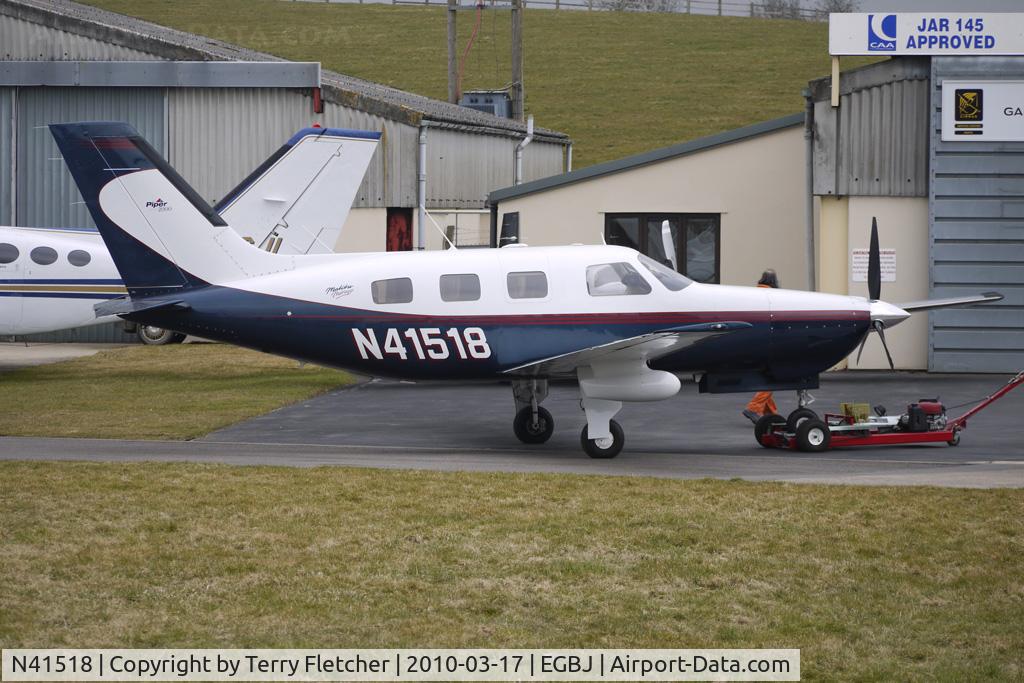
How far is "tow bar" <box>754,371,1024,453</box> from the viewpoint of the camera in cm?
1662

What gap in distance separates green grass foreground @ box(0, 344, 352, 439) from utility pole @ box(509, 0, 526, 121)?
18617 mm

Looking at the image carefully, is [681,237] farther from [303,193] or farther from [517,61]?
[517,61]

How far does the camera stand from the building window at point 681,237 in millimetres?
26953

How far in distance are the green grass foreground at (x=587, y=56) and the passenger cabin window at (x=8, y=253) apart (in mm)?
39973

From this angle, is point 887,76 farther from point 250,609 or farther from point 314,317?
point 250,609

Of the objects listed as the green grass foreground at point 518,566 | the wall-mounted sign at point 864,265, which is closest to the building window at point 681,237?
the wall-mounted sign at point 864,265

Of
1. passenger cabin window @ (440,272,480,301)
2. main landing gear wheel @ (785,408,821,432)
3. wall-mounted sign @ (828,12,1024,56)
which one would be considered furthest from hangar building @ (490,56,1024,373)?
passenger cabin window @ (440,272,480,301)

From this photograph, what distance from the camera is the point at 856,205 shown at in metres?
25.8

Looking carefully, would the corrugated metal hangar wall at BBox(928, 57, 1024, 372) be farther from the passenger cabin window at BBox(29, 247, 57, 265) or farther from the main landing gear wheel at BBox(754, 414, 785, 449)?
the passenger cabin window at BBox(29, 247, 57, 265)

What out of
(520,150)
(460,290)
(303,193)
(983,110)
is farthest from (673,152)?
(520,150)

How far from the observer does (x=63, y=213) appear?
110 feet

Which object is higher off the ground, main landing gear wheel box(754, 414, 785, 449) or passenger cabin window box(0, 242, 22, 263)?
passenger cabin window box(0, 242, 22, 263)

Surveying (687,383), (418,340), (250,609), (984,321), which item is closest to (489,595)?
(250,609)

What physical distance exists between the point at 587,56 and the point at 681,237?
199 feet
